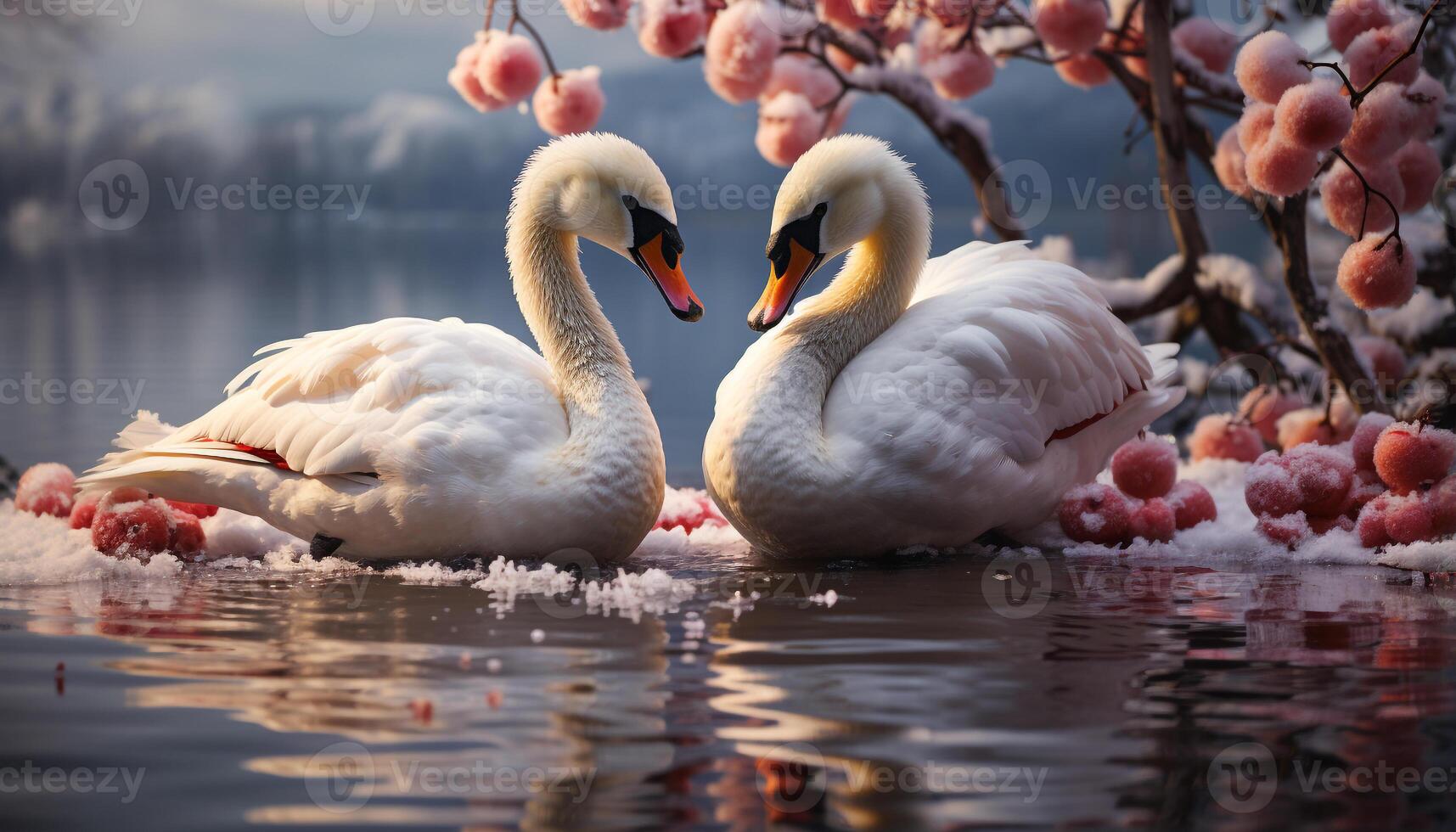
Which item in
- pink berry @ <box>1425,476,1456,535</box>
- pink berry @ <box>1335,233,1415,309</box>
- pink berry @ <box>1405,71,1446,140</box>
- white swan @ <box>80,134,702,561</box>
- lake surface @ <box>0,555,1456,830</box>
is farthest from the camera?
pink berry @ <box>1405,71,1446,140</box>

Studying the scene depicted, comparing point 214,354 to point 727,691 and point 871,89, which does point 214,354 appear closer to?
point 871,89

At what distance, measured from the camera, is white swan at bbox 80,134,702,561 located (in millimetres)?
2730

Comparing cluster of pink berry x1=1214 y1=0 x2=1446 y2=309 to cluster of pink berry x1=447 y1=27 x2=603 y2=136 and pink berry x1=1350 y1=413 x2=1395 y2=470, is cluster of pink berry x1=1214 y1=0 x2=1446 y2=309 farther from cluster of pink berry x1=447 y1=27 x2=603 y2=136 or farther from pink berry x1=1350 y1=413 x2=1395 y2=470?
cluster of pink berry x1=447 y1=27 x2=603 y2=136

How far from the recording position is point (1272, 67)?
3088 mm

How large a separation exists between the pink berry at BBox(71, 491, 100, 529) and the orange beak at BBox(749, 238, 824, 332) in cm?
151

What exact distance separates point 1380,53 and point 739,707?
223cm

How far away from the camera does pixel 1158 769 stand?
1595 millimetres

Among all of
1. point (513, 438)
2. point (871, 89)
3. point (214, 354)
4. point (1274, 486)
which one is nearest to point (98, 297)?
point (214, 354)

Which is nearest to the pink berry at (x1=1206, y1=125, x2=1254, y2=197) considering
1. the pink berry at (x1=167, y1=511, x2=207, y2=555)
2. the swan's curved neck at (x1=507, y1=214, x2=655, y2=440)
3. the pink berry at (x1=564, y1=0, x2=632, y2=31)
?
the pink berry at (x1=564, y1=0, x2=632, y2=31)

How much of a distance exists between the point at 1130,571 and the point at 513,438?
49.6 inches

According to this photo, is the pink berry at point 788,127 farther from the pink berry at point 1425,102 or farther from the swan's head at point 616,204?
the pink berry at point 1425,102

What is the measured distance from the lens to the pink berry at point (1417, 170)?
10.6ft

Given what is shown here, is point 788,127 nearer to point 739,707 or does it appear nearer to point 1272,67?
point 1272,67

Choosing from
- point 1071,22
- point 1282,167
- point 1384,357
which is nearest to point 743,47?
point 1071,22
